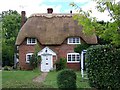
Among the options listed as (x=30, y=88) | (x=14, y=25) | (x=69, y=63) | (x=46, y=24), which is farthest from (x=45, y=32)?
(x=30, y=88)

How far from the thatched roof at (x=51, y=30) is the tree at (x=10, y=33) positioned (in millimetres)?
8641

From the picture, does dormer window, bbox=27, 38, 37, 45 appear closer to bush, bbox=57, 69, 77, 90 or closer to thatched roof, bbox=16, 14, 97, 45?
thatched roof, bbox=16, 14, 97, 45

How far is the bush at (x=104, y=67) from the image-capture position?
57.1ft

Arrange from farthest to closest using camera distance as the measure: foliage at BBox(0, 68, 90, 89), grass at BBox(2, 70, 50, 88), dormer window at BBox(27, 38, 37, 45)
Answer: dormer window at BBox(27, 38, 37, 45)
grass at BBox(2, 70, 50, 88)
foliage at BBox(0, 68, 90, 89)

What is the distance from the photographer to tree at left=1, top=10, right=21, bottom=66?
5456 centimetres

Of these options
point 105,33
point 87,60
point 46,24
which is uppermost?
point 46,24

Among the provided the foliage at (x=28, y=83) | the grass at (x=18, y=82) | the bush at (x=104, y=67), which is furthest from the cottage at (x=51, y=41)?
the bush at (x=104, y=67)

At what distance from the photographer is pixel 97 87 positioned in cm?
1792

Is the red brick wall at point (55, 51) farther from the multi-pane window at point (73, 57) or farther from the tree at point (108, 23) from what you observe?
the tree at point (108, 23)

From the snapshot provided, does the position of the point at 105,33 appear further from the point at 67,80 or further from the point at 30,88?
the point at 30,88

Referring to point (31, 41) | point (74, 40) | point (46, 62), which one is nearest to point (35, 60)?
point (46, 62)

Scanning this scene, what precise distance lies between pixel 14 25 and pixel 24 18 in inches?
500

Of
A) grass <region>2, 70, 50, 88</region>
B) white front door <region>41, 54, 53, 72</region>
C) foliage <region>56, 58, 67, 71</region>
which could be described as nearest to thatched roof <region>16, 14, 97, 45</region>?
white front door <region>41, 54, 53, 72</region>

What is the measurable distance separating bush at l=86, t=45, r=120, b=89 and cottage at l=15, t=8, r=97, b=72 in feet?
84.3
